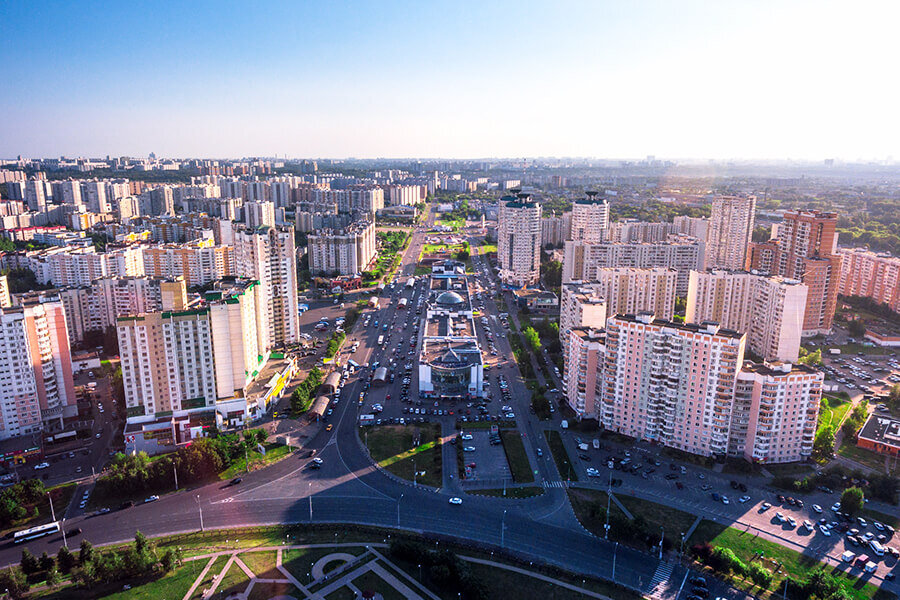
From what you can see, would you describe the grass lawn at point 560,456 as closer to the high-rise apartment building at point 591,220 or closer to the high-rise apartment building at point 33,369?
the high-rise apartment building at point 33,369

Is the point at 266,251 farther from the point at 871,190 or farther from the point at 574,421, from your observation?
the point at 871,190

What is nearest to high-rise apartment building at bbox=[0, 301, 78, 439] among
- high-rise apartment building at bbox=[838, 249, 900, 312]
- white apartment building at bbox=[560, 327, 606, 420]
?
white apartment building at bbox=[560, 327, 606, 420]

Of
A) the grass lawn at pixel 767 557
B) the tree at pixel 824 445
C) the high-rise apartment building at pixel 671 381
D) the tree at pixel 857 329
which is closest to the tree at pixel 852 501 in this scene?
the grass lawn at pixel 767 557

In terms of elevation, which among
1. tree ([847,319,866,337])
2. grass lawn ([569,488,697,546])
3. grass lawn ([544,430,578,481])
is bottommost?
grass lawn ([569,488,697,546])

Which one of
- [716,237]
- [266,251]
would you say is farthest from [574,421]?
[716,237]

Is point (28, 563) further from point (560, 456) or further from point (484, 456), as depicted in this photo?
point (560, 456)

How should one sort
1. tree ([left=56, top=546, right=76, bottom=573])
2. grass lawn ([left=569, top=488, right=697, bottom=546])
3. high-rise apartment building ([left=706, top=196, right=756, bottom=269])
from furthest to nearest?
high-rise apartment building ([left=706, top=196, right=756, bottom=269])
grass lawn ([left=569, top=488, right=697, bottom=546])
tree ([left=56, top=546, right=76, bottom=573])

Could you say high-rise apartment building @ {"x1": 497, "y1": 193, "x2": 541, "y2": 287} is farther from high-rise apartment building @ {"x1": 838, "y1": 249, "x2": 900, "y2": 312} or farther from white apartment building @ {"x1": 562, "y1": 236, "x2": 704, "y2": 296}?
high-rise apartment building @ {"x1": 838, "y1": 249, "x2": 900, "y2": 312}
